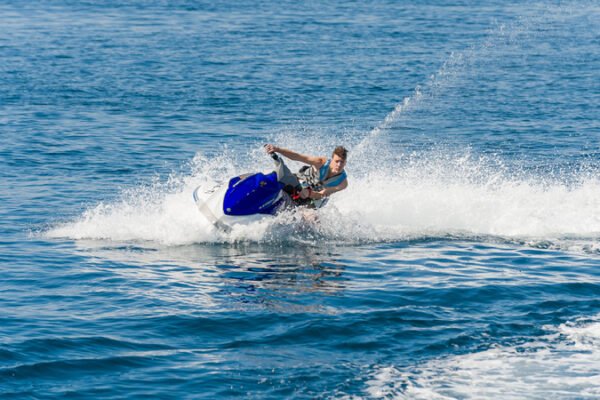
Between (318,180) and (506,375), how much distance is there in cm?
633

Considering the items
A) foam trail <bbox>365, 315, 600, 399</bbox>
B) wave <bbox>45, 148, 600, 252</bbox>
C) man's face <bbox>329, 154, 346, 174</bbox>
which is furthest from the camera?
wave <bbox>45, 148, 600, 252</bbox>

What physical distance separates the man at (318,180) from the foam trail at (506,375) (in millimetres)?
5379

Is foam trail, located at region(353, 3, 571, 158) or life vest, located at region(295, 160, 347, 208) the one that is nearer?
life vest, located at region(295, 160, 347, 208)

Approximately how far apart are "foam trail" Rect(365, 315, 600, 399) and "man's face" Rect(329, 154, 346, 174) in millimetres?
5329

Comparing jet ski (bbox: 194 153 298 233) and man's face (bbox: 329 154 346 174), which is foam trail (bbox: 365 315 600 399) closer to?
man's face (bbox: 329 154 346 174)

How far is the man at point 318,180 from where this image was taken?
16.2 meters

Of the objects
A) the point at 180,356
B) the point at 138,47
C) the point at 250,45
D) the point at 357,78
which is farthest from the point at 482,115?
the point at 180,356

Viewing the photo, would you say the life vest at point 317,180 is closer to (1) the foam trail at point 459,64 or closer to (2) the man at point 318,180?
(2) the man at point 318,180

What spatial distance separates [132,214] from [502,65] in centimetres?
2157

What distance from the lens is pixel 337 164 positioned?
1625 cm

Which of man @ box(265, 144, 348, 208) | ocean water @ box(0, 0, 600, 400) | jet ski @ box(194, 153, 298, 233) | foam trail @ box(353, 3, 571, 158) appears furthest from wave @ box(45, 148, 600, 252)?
foam trail @ box(353, 3, 571, 158)

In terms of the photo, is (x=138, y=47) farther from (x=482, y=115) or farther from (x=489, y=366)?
(x=489, y=366)

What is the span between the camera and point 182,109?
95.0ft

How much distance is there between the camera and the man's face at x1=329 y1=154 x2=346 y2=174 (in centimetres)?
1623
